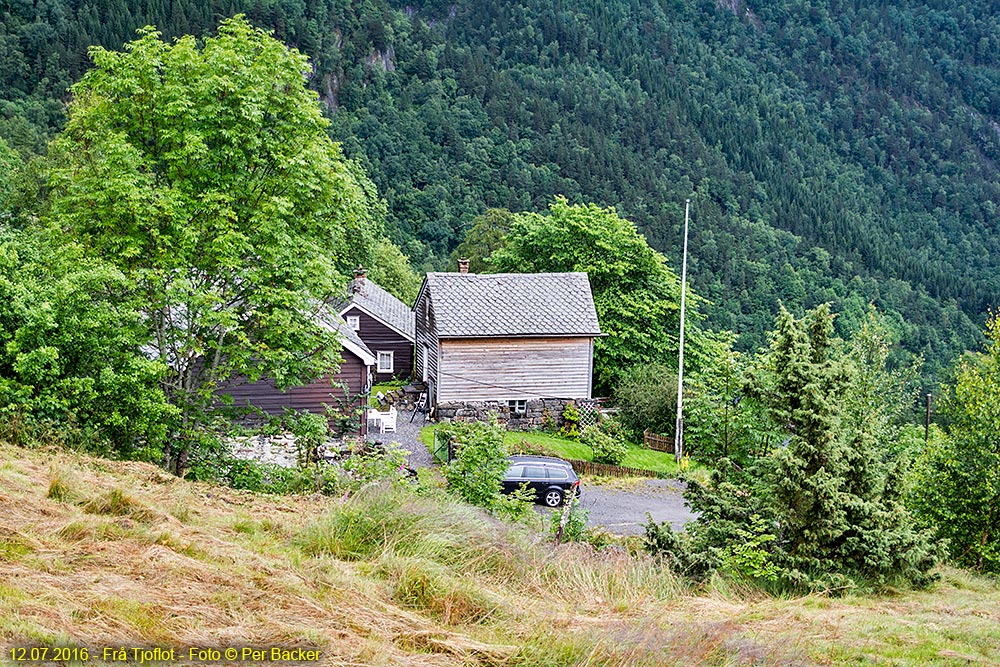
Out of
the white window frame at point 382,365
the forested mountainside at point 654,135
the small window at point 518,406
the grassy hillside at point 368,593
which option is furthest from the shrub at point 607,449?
the forested mountainside at point 654,135

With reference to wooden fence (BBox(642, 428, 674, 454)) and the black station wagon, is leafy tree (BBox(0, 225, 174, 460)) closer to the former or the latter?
the black station wagon

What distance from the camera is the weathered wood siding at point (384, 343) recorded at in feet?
141

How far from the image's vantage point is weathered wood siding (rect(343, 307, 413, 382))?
141ft

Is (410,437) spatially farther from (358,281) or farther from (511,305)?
(358,281)

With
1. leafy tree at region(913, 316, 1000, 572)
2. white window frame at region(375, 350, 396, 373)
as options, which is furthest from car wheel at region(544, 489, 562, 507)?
white window frame at region(375, 350, 396, 373)

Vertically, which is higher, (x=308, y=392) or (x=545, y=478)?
(x=308, y=392)

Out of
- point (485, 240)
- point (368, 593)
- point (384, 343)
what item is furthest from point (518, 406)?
point (368, 593)

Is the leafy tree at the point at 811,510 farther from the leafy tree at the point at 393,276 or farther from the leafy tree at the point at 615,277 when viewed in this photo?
the leafy tree at the point at 393,276

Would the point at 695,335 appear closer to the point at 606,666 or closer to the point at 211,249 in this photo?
the point at 211,249

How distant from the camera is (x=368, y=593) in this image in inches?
280

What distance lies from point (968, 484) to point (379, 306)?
104 ft

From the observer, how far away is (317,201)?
14.9 m

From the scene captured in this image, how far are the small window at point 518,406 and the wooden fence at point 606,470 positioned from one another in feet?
21.7

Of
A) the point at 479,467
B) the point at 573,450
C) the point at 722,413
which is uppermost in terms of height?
the point at 722,413
